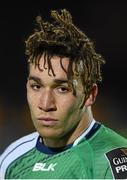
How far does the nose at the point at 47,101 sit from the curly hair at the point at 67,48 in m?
0.09

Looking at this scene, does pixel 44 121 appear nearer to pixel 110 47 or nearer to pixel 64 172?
pixel 64 172

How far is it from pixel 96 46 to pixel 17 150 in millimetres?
4228

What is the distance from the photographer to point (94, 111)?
6082mm

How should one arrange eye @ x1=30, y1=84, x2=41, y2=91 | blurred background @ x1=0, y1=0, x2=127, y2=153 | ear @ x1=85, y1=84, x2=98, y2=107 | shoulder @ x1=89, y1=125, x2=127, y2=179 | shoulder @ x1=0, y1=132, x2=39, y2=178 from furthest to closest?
blurred background @ x1=0, y1=0, x2=127, y2=153 < shoulder @ x1=0, y1=132, x2=39, y2=178 < ear @ x1=85, y1=84, x2=98, y2=107 < eye @ x1=30, y1=84, x2=41, y2=91 < shoulder @ x1=89, y1=125, x2=127, y2=179

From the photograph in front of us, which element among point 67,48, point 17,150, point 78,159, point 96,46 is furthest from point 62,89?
point 96,46

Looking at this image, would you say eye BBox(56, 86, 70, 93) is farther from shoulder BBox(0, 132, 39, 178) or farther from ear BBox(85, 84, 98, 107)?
shoulder BBox(0, 132, 39, 178)

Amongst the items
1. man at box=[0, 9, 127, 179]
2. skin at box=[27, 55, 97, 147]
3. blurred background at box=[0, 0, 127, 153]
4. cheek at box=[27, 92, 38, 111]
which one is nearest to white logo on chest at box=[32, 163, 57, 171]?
man at box=[0, 9, 127, 179]

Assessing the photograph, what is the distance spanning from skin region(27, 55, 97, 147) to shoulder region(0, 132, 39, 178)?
242 millimetres

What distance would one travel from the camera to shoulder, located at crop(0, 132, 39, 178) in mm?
2197

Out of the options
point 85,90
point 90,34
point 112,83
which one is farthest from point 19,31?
point 85,90

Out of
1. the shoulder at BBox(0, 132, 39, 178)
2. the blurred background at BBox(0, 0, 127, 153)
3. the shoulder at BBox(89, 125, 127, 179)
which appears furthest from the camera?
the blurred background at BBox(0, 0, 127, 153)

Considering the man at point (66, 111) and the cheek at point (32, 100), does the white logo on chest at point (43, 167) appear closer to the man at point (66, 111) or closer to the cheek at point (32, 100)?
the man at point (66, 111)

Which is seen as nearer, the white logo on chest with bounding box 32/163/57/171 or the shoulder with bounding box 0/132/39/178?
the white logo on chest with bounding box 32/163/57/171

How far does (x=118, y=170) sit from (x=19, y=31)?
4851mm
